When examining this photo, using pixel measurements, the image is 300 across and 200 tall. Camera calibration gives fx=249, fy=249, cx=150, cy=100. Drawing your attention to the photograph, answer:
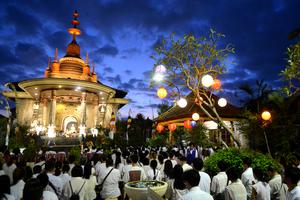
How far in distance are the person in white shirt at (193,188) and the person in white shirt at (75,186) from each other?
Answer: 7.95ft

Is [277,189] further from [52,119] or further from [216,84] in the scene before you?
[52,119]

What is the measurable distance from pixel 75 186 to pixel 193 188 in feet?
8.66

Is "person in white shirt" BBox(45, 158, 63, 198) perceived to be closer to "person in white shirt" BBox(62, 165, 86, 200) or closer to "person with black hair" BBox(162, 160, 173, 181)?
"person in white shirt" BBox(62, 165, 86, 200)

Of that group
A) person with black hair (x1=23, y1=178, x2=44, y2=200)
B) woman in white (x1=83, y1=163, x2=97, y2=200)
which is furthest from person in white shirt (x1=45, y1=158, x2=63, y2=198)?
person with black hair (x1=23, y1=178, x2=44, y2=200)

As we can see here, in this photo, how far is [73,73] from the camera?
32.2m

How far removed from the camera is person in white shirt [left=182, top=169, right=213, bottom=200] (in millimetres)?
3062

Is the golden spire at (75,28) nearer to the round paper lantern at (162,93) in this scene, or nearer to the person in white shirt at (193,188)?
the round paper lantern at (162,93)

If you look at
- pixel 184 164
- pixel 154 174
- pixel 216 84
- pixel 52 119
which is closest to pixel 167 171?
pixel 154 174

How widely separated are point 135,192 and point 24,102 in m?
34.7

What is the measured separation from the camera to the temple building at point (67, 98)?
28.3 m

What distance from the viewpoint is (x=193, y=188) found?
10.6 feet

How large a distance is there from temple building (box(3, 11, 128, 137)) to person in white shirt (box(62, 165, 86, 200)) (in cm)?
2343

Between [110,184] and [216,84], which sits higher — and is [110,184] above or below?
below

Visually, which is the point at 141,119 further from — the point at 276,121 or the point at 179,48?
the point at 179,48
